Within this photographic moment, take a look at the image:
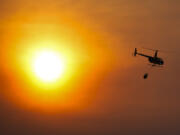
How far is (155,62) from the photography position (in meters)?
118
